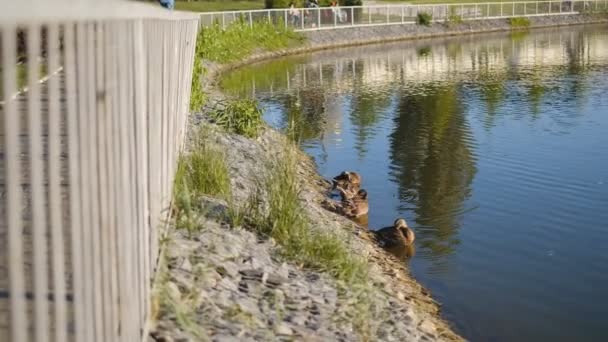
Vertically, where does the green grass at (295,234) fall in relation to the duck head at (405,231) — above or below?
above

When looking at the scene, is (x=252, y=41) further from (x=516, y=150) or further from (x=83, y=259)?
(x=83, y=259)

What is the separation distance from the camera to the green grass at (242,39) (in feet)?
108

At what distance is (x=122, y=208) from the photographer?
3949mm

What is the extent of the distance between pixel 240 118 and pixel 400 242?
5013 millimetres

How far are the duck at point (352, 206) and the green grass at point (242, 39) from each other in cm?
1913

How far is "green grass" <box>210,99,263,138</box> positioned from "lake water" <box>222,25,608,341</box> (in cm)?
147

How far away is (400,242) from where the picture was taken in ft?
34.2

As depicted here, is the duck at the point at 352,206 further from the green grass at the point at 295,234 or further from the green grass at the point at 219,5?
the green grass at the point at 219,5

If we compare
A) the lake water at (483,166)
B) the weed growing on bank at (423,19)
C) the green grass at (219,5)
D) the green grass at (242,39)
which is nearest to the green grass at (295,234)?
the lake water at (483,166)

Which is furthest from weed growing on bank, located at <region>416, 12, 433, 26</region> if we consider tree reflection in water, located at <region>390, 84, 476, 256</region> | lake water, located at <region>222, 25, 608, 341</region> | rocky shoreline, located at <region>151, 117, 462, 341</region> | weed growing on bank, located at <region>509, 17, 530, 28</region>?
rocky shoreline, located at <region>151, 117, 462, 341</region>

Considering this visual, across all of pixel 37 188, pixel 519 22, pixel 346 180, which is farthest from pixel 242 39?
pixel 37 188

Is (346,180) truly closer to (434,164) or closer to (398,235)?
(398,235)

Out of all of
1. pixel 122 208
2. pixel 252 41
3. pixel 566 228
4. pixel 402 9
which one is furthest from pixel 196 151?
pixel 402 9

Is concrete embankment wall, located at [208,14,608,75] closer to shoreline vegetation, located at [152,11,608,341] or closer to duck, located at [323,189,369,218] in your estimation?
duck, located at [323,189,369,218]
